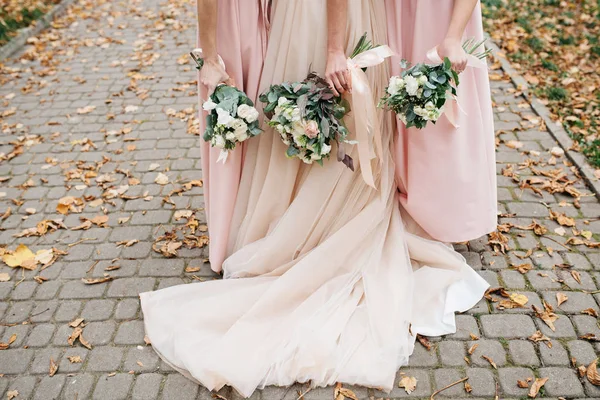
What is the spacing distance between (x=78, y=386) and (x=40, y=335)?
1.66 ft

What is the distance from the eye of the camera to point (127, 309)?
10.3 feet

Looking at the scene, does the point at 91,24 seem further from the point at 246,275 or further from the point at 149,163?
the point at 246,275

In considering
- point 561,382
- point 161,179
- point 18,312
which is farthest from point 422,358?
point 161,179

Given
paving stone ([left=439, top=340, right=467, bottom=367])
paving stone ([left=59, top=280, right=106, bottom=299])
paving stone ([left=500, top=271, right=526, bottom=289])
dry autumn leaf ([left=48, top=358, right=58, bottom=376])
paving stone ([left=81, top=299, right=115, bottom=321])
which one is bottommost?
paving stone ([left=439, top=340, right=467, bottom=367])

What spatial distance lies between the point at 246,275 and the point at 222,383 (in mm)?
742

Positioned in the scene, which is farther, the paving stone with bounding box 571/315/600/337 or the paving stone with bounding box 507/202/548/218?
the paving stone with bounding box 507/202/548/218

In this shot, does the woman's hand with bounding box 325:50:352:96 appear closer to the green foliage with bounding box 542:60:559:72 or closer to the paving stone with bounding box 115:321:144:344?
the paving stone with bounding box 115:321:144:344

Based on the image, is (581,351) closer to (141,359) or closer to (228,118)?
(228,118)

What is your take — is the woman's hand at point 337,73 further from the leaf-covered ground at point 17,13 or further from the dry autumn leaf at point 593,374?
the leaf-covered ground at point 17,13

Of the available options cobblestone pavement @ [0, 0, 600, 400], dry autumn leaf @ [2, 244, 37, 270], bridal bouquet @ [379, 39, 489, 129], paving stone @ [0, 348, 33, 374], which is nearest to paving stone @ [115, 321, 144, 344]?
cobblestone pavement @ [0, 0, 600, 400]

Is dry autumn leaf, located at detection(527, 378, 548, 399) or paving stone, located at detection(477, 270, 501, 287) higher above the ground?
paving stone, located at detection(477, 270, 501, 287)

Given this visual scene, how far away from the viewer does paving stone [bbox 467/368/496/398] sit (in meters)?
2.54

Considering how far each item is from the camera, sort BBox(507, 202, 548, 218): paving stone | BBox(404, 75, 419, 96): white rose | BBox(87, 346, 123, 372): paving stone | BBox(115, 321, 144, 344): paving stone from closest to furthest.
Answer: BBox(404, 75, 419, 96): white rose, BBox(87, 346, 123, 372): paving stone, BBox(115, 321, 144, 344): paving stone, BBox(507, 202, 548, 218): paving stone

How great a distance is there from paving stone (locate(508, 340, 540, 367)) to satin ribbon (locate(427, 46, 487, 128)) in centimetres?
122
